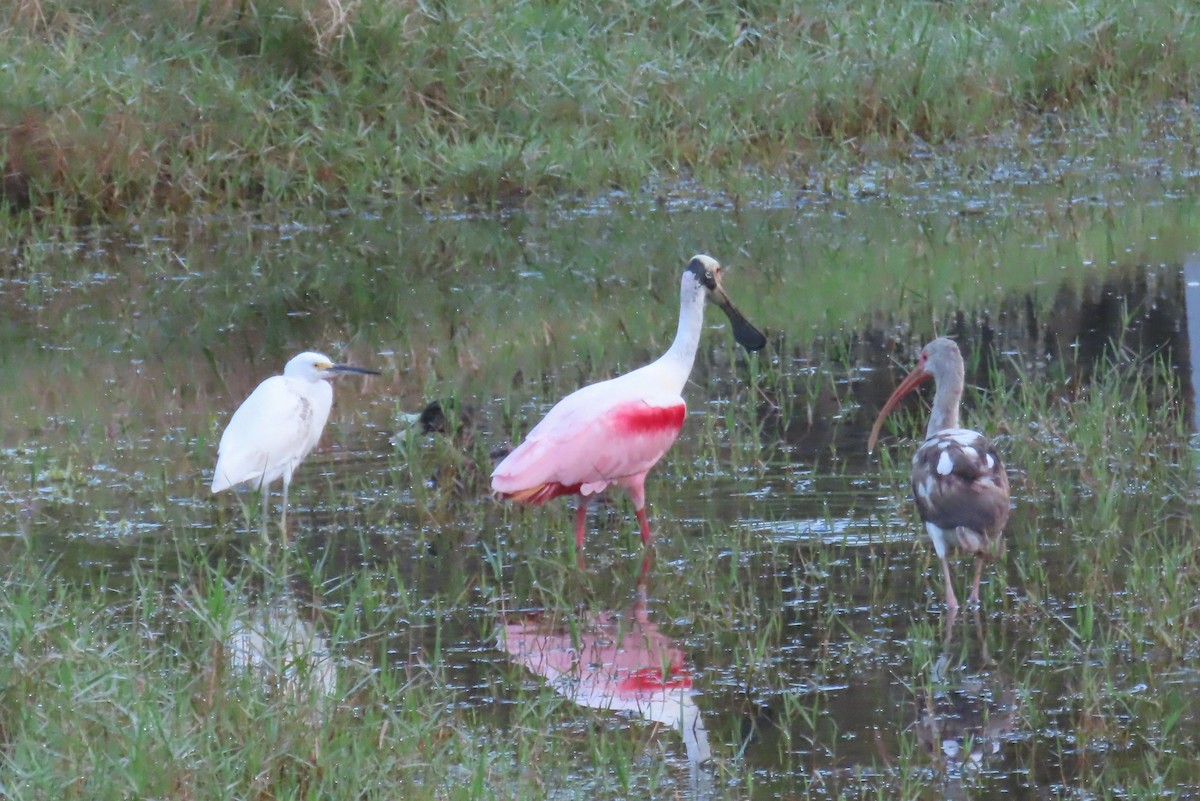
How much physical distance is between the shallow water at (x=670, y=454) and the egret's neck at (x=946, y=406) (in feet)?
1.11

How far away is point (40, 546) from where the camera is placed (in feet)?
21.8

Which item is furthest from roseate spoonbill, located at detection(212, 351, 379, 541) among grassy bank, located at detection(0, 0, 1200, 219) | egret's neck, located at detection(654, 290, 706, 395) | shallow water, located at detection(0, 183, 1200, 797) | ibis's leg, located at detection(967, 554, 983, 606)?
grassy bank, located at detection(0, 0, 1200, 219)

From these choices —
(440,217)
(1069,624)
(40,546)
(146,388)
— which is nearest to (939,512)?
(1069,624)

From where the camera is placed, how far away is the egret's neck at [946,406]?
635cm

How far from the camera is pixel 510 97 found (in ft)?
47.0

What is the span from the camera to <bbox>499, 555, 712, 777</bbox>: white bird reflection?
495cm

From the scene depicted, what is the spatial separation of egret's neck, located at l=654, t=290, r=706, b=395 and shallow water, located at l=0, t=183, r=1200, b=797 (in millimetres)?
420

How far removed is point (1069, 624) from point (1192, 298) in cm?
480

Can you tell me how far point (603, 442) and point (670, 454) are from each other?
44.6 inches

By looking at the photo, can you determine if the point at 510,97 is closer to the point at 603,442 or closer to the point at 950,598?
the point at 603,442

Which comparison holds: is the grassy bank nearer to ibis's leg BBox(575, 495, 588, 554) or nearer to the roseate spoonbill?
the roseate spoonbill

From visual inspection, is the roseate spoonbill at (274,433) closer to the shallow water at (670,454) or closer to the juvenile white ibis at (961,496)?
the shallow water at (670,454)

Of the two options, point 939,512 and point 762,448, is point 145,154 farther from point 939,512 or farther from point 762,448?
point 939,512

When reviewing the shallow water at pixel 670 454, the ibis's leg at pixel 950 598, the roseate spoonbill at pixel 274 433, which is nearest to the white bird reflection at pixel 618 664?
the shallow water at pixel 670 454
